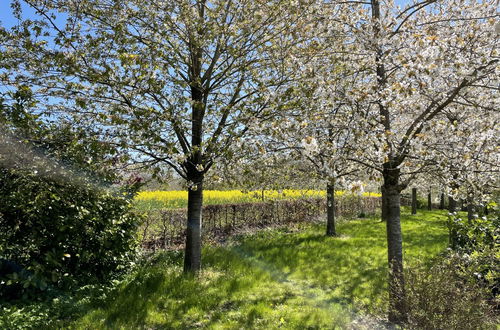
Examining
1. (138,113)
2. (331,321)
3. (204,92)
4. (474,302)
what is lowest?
(331,321)

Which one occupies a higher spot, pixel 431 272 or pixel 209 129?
pixel 209 129

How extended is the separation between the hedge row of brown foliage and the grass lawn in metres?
1.03

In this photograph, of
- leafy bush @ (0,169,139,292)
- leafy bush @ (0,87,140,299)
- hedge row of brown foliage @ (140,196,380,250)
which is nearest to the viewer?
leafy bush @ (0,87,140,299)

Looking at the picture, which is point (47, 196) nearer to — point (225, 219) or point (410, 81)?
point (410, 81)

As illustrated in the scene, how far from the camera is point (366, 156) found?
4758 mm

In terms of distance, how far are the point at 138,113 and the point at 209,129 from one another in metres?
1.91

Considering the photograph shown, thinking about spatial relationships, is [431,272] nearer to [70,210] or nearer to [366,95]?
[366,95]

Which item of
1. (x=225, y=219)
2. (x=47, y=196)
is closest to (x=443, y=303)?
(x=47, y=196)

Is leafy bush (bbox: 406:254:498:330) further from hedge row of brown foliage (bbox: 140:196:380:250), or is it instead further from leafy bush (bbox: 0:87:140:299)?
leafy bush (bbox: 0:87:140:299)

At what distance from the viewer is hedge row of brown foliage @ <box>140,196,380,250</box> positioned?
9141mm

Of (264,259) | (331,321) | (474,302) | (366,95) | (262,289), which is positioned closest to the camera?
(474,302)

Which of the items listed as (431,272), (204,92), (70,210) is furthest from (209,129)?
(431,272)

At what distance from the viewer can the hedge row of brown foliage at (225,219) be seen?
9.14m

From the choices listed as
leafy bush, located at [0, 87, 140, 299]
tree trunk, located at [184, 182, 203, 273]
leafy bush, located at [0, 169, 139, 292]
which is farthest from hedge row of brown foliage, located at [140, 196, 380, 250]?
leafy bush, located at [0, 87, 140, 299]
